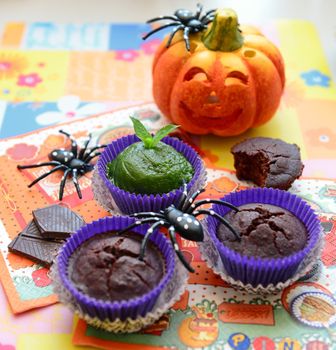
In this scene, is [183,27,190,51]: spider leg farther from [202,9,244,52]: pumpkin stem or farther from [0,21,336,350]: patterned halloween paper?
[0,21,336,350]: patterned halloween paper

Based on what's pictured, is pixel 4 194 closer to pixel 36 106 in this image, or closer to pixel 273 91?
pixel 36 106

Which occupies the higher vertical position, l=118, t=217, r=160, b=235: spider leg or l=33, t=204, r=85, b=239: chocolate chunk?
l=118, t=217, r=160, b=235: spider leg

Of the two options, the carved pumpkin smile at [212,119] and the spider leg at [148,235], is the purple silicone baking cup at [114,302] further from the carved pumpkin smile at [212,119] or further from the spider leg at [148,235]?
the carved pumpkin smile at [212,119]

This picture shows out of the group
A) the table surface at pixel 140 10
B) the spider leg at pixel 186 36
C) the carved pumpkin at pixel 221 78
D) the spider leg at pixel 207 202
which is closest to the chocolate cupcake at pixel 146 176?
the spider leg at pixel 207 202

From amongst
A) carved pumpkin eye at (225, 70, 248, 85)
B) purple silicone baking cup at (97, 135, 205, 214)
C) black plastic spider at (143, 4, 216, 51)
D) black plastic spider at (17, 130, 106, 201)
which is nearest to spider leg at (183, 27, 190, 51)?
black plastic spider at (143, 4, 216, 51)

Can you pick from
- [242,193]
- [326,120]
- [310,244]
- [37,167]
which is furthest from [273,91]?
[37,167]

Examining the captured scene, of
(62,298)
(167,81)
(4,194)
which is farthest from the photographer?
(167,81)

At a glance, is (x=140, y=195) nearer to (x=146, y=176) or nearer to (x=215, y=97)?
(x=146, y=176)
